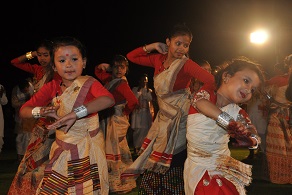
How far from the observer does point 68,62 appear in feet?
13.5

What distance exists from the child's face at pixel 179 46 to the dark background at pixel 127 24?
563 inches

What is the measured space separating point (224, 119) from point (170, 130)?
1.89m

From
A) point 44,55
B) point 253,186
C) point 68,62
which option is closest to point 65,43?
point 68,62

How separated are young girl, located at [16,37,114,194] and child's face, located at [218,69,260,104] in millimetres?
946

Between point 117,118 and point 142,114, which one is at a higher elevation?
point 117,118

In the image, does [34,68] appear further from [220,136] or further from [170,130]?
[220,136]

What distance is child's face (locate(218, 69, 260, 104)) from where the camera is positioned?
3.79 m

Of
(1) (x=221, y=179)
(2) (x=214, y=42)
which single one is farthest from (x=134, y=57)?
(2) (x=214, y=42)

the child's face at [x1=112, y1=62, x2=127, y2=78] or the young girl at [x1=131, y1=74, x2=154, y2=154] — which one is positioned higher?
the child's face at [x1=112, y1=62, x2=127, y2=78]

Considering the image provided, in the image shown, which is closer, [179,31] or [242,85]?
[242,85]

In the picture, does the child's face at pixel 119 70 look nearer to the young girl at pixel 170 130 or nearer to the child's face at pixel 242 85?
the young girl at pixel 170 130

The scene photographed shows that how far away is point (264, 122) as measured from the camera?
1194cm

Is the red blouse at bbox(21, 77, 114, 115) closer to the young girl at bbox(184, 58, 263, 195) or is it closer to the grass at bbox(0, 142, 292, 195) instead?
the young girl at bbox(184, 58, 263, 195)

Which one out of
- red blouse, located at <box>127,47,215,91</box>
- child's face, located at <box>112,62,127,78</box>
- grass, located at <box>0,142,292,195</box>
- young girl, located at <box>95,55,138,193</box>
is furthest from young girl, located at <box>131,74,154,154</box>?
red blouse, located at <box>127,47,215,91</box>
